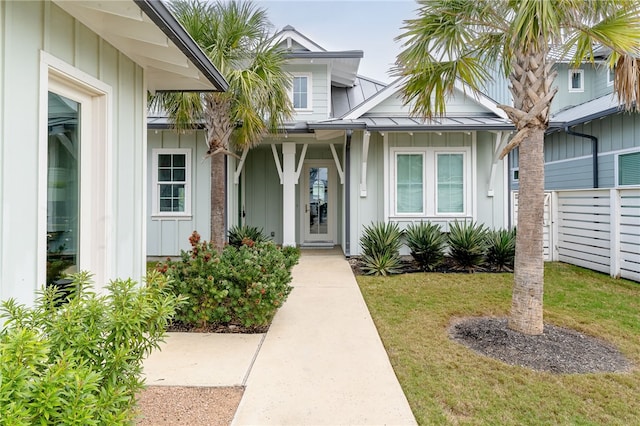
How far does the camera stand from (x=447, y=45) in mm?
4566

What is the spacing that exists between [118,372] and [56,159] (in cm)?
208

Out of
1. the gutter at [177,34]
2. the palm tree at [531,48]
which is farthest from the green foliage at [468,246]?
the gutter at [177,34]

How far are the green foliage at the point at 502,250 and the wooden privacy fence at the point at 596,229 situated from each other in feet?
4.52

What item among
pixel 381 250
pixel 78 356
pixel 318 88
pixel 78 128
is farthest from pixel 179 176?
pixel 78 356

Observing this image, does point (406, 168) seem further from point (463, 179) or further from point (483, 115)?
point (483, 115)

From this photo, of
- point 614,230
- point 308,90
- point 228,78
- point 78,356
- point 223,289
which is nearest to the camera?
point 78,356

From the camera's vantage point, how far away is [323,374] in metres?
3.27

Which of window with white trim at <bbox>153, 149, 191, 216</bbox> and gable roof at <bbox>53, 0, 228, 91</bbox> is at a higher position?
gable roof at <bbox>53, 0, 228, 91</bbox>

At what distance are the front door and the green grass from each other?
16.3ft

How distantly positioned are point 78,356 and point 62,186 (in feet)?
6.51

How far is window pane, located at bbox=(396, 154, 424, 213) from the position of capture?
8.91m

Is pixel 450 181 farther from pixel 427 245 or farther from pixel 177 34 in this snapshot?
pixel 177 34

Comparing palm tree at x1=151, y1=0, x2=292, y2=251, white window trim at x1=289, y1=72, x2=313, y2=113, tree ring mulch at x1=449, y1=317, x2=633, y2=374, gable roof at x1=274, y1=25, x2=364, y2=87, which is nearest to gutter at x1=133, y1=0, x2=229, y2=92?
palm tree at x1=151, y1=0, x2=292, y2=251

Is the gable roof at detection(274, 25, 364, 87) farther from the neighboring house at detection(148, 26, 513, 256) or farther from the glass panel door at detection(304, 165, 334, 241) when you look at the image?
the glass panel door at detection(304, 165, 334, 241)
